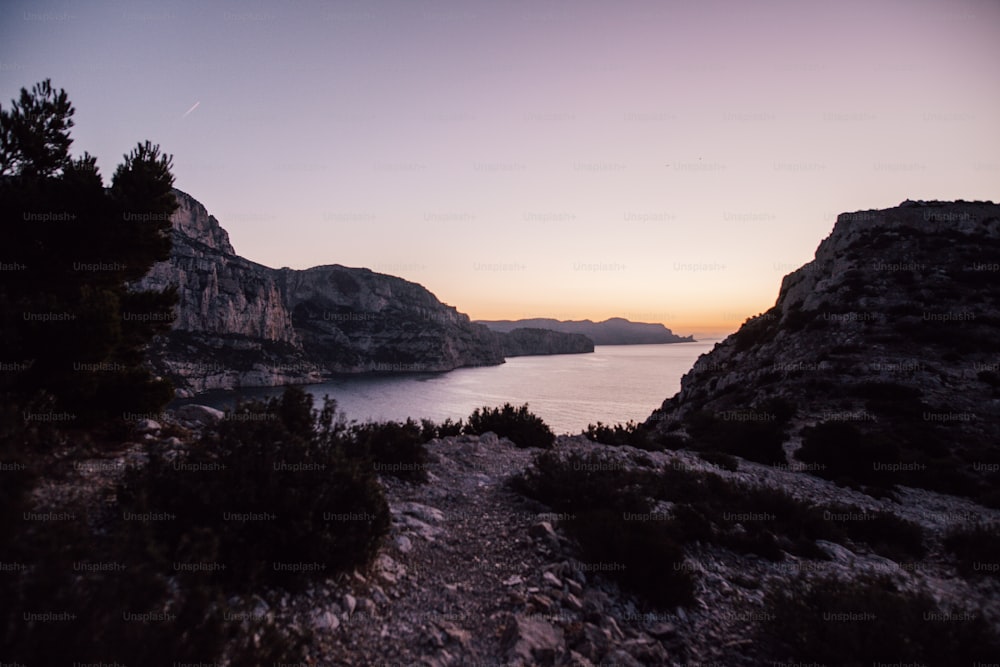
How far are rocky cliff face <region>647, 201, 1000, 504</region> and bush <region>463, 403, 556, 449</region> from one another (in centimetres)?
832

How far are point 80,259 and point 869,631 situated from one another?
12.8 meters

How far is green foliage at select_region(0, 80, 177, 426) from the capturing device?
6.60 meters

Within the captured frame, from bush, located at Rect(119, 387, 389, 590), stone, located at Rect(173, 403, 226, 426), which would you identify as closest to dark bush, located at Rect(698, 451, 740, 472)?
bush, located at Rect(119, 387, 389, 590)

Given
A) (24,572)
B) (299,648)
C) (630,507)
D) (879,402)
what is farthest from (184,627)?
(879,402)

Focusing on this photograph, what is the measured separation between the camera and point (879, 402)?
20281 millimetres

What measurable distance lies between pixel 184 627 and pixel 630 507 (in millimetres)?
5868

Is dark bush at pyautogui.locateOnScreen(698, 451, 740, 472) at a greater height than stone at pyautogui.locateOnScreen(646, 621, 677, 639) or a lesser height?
lesser

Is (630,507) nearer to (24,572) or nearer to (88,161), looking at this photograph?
(24,572)

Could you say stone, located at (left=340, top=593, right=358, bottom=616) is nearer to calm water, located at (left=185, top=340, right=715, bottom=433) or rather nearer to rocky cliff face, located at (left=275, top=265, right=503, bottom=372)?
calm water, located at (left=185, top=340, right=715, bottom=433)

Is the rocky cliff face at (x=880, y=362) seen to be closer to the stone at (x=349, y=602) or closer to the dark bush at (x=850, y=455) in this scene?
the dark bush at (x=850, y=455)

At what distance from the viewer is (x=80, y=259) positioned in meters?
8.27

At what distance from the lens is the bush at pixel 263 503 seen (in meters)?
4.17

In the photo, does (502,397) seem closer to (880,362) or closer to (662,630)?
(880,362)

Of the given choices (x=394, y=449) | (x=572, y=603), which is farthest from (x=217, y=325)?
(x=572, y=603)
